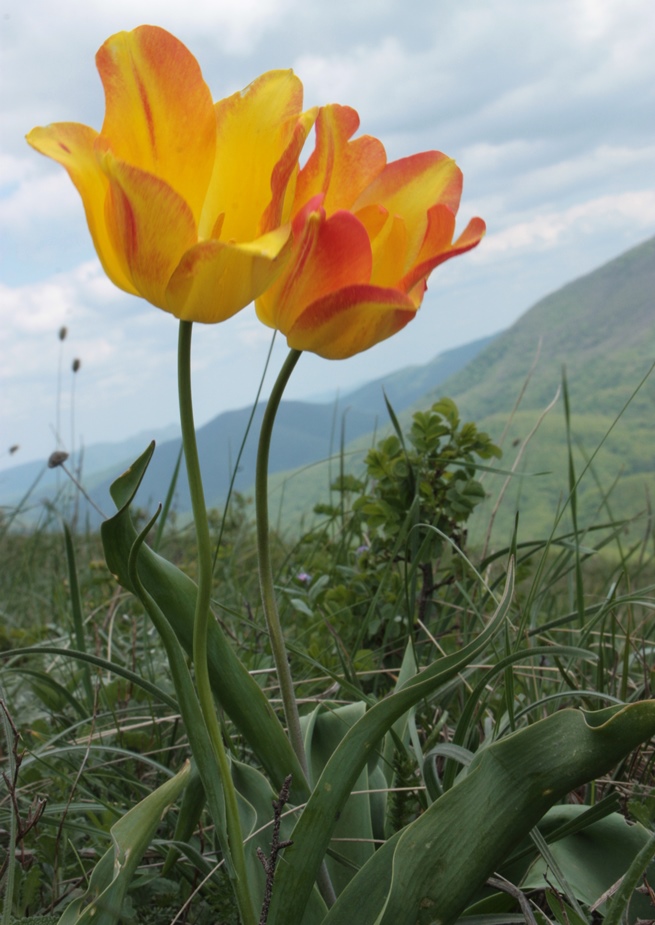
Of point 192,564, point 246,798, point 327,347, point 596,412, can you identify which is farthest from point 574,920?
point 596,412

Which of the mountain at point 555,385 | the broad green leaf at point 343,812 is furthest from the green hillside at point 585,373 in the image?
the broad green leaf at point 343,812

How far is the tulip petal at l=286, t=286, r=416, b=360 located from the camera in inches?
31.8

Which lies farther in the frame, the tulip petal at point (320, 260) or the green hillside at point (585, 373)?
the green hillside at point (585, 373)

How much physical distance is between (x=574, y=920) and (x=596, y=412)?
115m

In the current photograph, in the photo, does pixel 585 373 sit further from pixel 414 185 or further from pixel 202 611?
pixel 202 611

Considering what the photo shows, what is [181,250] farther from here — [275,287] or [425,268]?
[425,268]

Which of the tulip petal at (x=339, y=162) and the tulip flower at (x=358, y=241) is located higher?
the tulip petal at (x=339, y=162)

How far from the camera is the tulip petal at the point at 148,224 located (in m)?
0.74

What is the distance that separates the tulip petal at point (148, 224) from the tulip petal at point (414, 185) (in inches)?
9.8

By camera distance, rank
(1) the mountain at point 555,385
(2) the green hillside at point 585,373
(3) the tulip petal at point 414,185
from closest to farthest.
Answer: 1. (3) the tulip petal at point 414,185
2. (2) the green hillside at point 585,373
3. (1) the mountain at point 555,385

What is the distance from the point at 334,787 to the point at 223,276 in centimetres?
53

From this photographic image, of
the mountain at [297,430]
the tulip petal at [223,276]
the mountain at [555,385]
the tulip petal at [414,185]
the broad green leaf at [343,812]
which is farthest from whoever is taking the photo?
the mountain at [297,430]

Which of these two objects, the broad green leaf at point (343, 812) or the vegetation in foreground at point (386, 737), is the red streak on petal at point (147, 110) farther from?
the broad green leaf at point (343, 812)

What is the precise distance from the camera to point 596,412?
361 ft
